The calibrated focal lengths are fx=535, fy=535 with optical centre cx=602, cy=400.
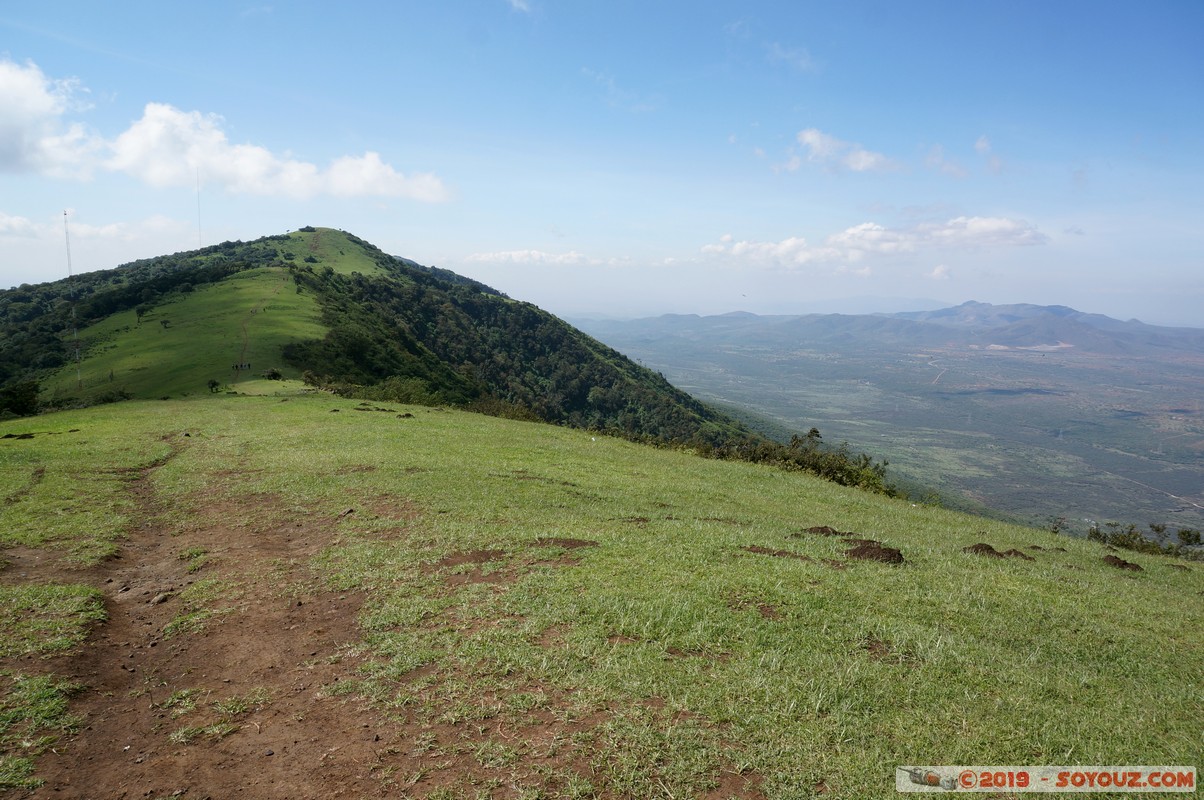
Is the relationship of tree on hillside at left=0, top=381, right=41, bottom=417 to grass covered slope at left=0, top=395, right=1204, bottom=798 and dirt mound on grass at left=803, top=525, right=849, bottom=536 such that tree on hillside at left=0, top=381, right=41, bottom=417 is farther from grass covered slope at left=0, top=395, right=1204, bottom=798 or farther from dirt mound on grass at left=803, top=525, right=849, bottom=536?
dirt mound on grass at left=803, top=525, right=849, bottom=536

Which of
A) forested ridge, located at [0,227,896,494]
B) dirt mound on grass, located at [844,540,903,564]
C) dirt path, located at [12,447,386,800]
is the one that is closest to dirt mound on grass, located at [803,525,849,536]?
dirt mound on grass, located at [844,540,903,564]

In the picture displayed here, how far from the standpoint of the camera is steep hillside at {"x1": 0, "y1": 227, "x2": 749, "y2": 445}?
54250 millimetres

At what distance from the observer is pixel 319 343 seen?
62.8 metres

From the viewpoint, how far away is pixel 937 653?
25.5 feet

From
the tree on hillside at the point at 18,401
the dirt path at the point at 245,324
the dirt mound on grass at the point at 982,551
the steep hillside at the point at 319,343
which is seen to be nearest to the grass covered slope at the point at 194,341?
the dirt path at the point at 245,324

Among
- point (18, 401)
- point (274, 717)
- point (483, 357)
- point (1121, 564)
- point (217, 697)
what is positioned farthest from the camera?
point (483, 357)

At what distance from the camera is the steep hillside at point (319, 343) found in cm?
5425

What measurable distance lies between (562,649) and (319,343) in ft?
213

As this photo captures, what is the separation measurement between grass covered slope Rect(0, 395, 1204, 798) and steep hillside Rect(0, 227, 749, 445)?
3111cm

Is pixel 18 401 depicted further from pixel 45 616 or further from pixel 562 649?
pixel 562 649

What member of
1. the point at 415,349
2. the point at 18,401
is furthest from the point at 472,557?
the point at 415,349

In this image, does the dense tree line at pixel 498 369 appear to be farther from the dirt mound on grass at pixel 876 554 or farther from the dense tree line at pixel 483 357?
the dirt mound on grass at pixel 876 554

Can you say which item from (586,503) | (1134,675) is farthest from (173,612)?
(1134,675)

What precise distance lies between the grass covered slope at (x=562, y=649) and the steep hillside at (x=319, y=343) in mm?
31112
